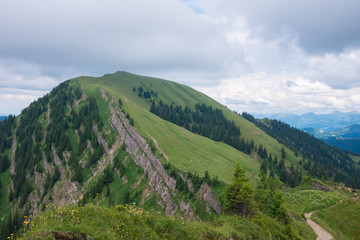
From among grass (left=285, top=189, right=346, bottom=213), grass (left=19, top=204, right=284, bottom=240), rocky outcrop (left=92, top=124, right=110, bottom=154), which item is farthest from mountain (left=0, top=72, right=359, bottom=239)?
grass (left=285, top=189, right=346, bottom=213)

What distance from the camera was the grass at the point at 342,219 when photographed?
115 feet

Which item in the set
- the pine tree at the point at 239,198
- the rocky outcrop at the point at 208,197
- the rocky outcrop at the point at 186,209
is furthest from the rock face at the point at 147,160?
the pine tree at the point at 239,198

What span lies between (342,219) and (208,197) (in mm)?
29317

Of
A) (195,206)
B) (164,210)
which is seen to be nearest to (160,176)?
(164,210)

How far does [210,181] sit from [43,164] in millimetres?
110755

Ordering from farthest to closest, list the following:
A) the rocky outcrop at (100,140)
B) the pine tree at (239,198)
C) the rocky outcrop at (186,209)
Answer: the rocky outcrop at (100,140) → the rocky outcrop at (186,209) → the pine tree at (239,198)

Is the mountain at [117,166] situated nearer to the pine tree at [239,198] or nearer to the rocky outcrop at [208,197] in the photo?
the rocky outcrop at [208,197]

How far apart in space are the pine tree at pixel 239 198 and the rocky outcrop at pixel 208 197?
2594 centimetres

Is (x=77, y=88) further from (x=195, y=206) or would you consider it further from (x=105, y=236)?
(x=105, y=236)

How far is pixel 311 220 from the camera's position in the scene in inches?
1585

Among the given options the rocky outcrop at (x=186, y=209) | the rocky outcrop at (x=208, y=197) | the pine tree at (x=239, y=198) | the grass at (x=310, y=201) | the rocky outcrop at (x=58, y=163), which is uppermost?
the pine tree at (x=239, y=198)

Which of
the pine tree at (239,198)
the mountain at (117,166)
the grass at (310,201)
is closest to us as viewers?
the pine tree at (239,198)

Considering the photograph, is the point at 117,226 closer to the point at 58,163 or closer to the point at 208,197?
the point at 208,197

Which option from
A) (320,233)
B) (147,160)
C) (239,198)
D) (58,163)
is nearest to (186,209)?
(147,160)
